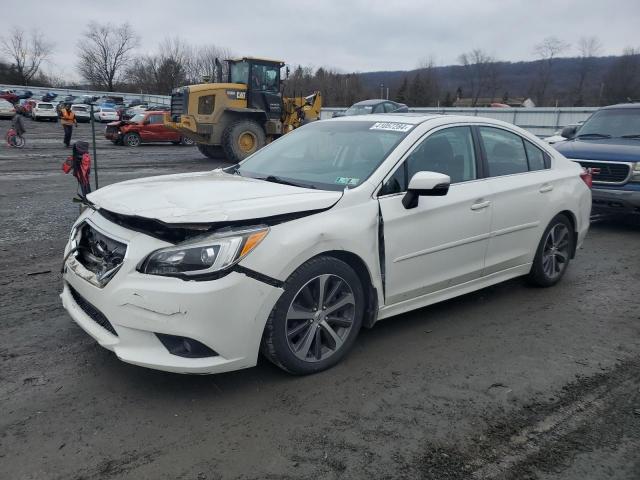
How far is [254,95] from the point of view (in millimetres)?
17469

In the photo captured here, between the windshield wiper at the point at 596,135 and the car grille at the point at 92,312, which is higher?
the windshield wiper at the point at 596,135

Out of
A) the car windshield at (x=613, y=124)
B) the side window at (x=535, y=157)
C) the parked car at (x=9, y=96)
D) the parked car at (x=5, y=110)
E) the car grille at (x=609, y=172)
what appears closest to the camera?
the side window at (x=535, y=157)

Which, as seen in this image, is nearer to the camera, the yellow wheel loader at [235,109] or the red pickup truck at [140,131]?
the yellow wheel loader at [235,109]

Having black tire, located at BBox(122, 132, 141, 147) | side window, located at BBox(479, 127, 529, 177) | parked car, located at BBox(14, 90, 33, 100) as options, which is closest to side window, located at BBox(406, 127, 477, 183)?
side window, located at BBox(479, 127, 529, 177)

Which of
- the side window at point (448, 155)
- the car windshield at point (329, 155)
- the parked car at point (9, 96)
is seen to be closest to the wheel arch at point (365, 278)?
the car windshield at point (329, 155)

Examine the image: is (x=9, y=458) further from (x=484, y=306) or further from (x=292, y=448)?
(x=484, y=306)

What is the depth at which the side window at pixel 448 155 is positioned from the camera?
4.17m

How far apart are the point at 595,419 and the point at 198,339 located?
2.33 meters

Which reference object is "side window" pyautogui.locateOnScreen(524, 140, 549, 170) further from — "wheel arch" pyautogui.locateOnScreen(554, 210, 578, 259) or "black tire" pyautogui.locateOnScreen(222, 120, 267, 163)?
"black tire" pyautogui.locateOnScreen(222, 120, 267, 163)

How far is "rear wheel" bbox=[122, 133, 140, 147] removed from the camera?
80.7ft

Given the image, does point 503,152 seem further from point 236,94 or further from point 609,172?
point 236,94

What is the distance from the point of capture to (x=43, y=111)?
132 feet

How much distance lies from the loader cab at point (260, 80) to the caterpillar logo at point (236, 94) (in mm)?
169

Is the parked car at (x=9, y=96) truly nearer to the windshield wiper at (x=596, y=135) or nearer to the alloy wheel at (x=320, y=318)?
the windshield wiper at (x=596, y=135)
